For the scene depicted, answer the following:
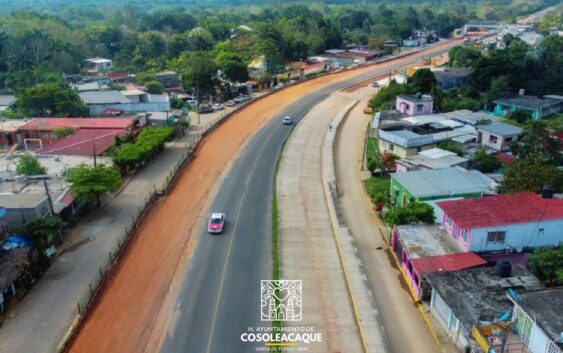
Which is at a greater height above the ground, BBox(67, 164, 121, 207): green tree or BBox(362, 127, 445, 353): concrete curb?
BBox(67, 164, 121, 207): green tree

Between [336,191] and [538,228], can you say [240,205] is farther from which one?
[538,228]

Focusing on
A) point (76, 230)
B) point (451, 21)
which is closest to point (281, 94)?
point (76, 230)

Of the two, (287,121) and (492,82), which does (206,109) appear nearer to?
(287,121)

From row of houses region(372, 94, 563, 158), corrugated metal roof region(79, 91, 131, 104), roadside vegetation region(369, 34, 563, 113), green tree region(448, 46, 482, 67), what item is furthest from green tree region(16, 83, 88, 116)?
green tree region(448, 46, 482, 67)

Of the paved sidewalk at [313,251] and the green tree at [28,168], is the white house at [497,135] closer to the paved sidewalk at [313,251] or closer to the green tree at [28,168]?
the paved sidewalk at [313,251]

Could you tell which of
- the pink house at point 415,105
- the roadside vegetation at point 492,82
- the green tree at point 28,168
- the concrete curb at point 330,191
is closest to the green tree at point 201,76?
the concrete curb at point 330,191

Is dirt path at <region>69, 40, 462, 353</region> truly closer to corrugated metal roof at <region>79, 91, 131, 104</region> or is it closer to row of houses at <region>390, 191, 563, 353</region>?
row of houses at <region>390, 191, 563, 353</region>
